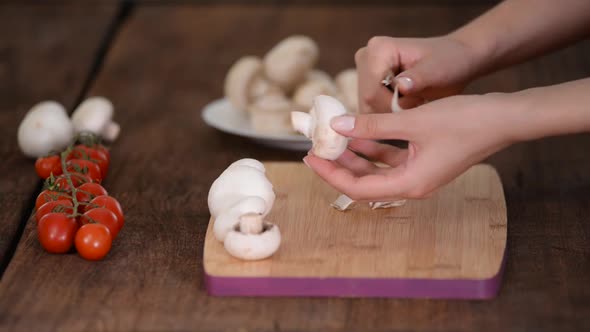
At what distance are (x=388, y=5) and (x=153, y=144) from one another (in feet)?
4.16

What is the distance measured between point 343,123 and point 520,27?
56cm

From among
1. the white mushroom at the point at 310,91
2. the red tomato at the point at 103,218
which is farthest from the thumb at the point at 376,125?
the white mushroom at the point at 310,91

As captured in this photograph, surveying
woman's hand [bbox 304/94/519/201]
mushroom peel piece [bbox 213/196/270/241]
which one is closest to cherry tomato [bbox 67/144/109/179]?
mushroom peel piece [bbox 213/196/270/241]

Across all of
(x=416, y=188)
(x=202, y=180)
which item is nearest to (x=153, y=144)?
(x=202, y=180)

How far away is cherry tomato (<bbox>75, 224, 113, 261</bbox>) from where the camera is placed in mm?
1315

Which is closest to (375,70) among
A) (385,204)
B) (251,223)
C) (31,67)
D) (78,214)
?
(385,204)

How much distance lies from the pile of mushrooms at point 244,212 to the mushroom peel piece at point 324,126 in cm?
10

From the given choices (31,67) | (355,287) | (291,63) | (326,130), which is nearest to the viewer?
(355,287)

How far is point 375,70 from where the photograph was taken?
161 cm

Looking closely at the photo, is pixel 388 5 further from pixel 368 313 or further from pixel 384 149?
pixel 368 313

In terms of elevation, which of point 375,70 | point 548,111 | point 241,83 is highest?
point 548,111

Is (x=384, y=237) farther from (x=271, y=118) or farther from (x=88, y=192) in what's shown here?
(x=271, y=118)

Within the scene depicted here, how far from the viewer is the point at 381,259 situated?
127cm

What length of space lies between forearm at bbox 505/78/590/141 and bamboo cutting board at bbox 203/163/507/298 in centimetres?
17
